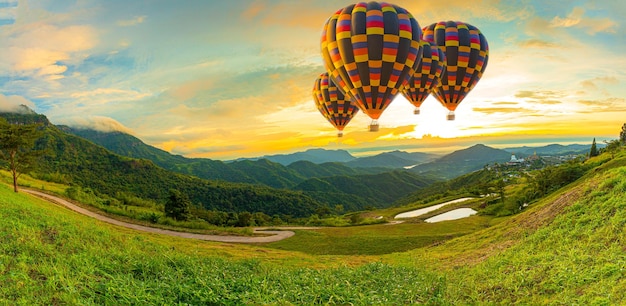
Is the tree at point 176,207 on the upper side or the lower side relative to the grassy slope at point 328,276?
lower

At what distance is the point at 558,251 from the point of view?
12133 millimetres

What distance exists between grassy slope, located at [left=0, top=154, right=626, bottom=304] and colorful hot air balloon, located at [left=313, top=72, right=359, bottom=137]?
22128 mm

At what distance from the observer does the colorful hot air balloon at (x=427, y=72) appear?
2684 centimetres

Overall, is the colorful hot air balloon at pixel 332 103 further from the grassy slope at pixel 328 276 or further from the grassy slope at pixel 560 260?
the grassy slope at pixel 328 276

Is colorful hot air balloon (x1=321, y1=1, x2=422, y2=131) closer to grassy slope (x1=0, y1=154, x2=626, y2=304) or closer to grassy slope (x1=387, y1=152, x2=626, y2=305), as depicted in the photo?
grassy slope (x1=387, y1=152, x2=626, y2=305)

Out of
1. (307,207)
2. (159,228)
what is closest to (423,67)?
(159,228)

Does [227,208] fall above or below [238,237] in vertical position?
below

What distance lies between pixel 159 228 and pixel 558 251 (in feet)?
119

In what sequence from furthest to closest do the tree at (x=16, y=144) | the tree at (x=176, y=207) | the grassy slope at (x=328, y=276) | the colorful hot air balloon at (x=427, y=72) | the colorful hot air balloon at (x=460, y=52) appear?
the tree at (x=176, y=207)
the tree at (x=16, y=144)
the colorful hot air balloon at (x=460, y=52)
the colorful hot air balloon at (x=427, y=72)
the grassy slope at (x=328, y=276)

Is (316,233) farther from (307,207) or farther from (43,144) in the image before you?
(43,144)

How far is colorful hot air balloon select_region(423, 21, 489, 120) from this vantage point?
93.6 ft

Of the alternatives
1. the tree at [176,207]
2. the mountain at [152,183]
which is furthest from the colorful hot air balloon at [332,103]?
the mountain at [152,183]

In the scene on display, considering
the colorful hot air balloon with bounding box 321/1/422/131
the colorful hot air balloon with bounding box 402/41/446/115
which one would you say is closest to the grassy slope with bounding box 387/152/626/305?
the colorful hot air balloon with bounding box 321/1/422/131

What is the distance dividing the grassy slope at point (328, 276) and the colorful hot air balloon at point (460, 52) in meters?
15.4
